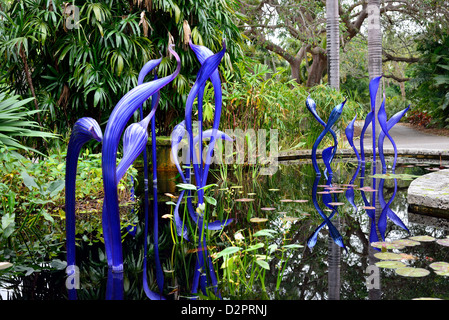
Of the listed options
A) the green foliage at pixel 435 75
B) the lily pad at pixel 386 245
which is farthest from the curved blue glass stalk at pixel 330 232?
the green foliage at pixel 435 75

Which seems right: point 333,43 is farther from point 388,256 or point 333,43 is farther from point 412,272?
point 412,272

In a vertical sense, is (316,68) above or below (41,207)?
above

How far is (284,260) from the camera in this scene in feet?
6.93

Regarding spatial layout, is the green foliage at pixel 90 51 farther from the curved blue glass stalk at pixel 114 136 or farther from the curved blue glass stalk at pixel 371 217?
the curved blue glass stalk at pixel 114 136

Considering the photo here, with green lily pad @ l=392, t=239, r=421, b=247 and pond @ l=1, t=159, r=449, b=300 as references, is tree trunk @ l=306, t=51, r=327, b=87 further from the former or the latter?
green lily pad @ l=392, t=239, r=421, b=247

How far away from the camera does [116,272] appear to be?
75.5 inches

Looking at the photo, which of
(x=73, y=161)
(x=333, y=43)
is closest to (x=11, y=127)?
(x=73, y=161)

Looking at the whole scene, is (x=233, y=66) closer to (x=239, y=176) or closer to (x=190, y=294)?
(x=239, y=176)

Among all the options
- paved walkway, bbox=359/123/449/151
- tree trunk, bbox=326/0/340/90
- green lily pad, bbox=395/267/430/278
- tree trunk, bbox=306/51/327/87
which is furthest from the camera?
tree trunk, bbox=306/51/327/87

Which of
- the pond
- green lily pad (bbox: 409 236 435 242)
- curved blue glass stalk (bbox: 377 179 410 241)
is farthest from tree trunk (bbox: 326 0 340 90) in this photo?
green lily pad (bbox: 409 236 435 242)

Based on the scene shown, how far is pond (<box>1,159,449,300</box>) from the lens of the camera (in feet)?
5.60

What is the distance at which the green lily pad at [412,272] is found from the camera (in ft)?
5.96

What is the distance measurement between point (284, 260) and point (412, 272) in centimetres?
58
